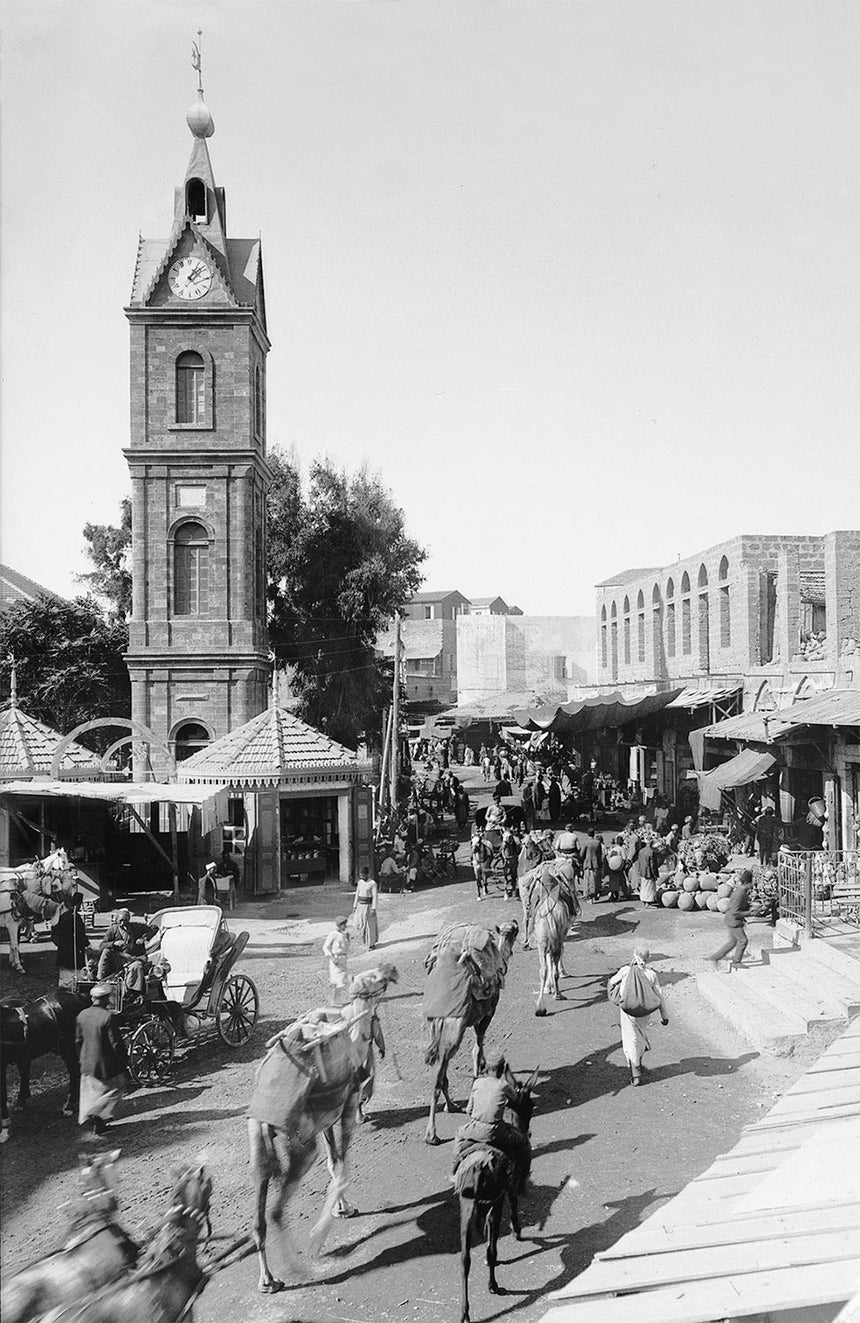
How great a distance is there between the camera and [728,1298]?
5074 millimetres

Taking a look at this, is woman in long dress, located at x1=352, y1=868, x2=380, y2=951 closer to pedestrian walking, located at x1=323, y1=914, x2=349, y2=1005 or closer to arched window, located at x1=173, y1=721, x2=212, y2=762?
pedestrian walking, located at x1=323, y1=914, x2=349, y2=1005

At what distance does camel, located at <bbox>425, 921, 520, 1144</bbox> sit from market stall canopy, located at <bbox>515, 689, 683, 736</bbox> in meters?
15.6

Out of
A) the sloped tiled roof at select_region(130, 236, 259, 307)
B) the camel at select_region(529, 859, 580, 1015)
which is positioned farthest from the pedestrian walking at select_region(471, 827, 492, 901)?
the sloped tiled roof at select_region(130, 236, 259, 307)

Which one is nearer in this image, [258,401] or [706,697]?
[258,401]

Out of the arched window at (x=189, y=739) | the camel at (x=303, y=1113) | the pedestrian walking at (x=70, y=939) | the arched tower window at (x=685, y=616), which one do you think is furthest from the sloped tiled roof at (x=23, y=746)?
the arched tower window at (x=685, y=616)

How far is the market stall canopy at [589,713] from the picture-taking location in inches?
1005

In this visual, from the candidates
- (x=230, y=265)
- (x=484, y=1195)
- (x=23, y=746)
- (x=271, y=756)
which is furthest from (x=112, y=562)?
(x=484, y=1195)

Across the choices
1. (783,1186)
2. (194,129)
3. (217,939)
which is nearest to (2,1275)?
(783,1186)

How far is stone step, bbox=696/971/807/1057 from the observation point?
1053 cm

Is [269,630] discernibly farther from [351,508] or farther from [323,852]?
[351,508]

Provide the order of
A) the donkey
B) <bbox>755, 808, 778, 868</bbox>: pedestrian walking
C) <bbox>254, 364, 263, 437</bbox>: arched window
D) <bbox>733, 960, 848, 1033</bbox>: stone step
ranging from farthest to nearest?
<bbox>254, 364, 263, 437</bbox>: arched window, <bbox>755, 808, 778, 868</bbox>: pedestrian walking, <bbox>733, 960, 848, 1033</bbox>: stone step, the donkey

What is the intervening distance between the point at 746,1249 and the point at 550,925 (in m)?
7.06

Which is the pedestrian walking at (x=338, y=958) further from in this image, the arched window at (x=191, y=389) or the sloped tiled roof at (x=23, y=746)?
the arched window at (x=191, y=389)

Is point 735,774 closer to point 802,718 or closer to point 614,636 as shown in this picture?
point 802,718
